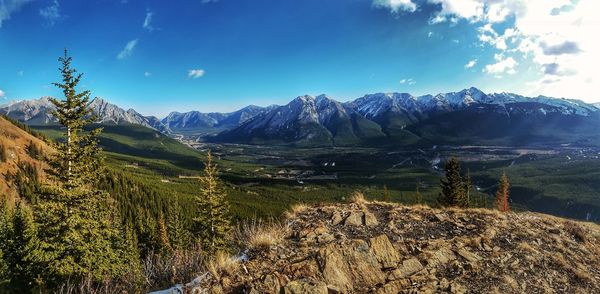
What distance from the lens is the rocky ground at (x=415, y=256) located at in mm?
9312

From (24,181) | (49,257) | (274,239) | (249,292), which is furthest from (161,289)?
(24,181)

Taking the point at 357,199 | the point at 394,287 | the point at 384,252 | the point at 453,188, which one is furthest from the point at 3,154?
the point at 394,287

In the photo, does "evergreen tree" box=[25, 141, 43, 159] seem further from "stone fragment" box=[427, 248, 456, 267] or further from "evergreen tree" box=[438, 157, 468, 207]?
"stone fragment" box=[427, 248, 456, 267]

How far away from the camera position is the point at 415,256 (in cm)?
1116

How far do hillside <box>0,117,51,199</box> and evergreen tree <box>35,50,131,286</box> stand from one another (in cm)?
12031

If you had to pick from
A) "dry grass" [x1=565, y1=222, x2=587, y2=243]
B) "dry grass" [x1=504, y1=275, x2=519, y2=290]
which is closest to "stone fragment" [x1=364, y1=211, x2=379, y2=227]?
"dry grass" [x1=504, y1=275, x2=519, y2=290]

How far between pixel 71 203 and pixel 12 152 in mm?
168429

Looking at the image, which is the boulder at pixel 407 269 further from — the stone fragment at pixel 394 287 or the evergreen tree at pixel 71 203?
the evergreen tree at pixel 71 203

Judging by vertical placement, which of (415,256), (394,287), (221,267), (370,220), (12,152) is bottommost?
(12,152)

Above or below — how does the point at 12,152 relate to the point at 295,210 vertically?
below

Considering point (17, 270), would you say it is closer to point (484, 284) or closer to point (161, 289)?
point (161, 289)

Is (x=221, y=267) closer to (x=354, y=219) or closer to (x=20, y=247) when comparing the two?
(x=354, y=219)

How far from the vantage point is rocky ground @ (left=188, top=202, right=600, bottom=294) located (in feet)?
30.6

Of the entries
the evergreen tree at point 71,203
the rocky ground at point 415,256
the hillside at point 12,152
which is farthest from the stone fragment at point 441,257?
the hillside at point 12,152
